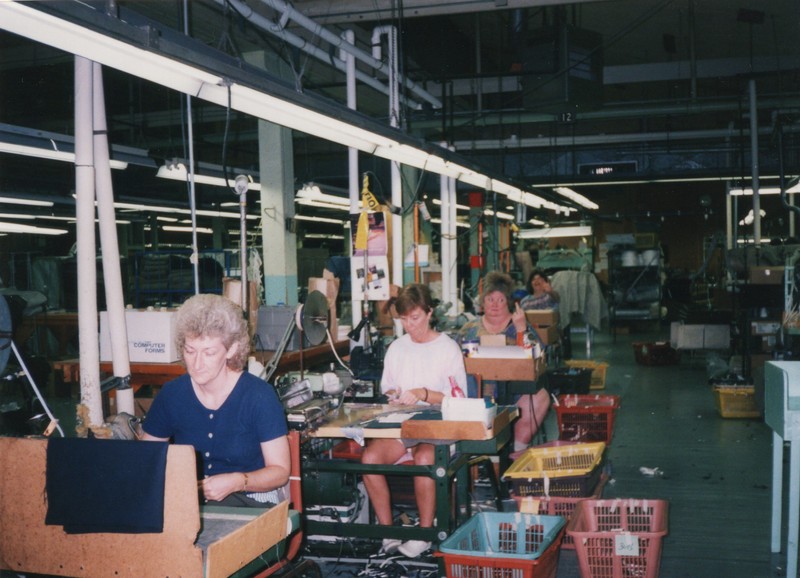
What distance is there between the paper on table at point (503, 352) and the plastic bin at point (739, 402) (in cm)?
320

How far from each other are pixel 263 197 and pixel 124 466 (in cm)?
649

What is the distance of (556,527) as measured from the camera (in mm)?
3273

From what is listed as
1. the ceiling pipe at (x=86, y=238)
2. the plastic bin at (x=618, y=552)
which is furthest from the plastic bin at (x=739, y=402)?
the ceiling pipe at (x=86, y=238)

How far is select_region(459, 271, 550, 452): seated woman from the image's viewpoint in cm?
591

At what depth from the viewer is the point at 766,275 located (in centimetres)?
841

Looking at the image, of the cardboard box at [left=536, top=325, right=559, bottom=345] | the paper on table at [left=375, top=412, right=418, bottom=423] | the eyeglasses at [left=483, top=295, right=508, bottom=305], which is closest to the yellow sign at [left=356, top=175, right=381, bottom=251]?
the eyeglasses at [left=483, top=295, right=508, bottom=305]

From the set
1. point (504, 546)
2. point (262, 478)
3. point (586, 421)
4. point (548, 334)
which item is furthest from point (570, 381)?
point (262, 478)

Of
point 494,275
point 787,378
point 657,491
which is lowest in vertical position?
point 657,491

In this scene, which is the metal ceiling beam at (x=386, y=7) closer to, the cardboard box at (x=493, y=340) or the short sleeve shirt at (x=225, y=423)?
the cardboard box at (x=493, y=340)

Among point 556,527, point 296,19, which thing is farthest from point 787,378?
point 296,19

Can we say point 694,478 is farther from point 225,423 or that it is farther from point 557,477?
point 225,423

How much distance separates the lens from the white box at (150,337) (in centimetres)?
464

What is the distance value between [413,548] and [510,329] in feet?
8.14

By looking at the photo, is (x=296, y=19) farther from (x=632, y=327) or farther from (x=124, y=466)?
(x=632, y=327)
